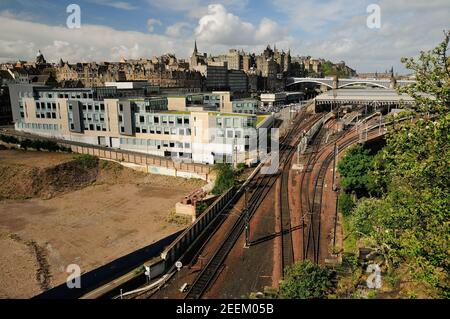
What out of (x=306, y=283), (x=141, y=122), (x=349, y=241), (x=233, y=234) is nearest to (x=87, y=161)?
(x=141, y=122)

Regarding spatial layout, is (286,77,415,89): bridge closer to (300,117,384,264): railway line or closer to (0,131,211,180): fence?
(300,117,384,264): railway line

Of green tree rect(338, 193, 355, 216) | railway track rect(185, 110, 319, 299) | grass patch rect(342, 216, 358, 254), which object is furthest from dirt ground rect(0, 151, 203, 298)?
grass patch rect(342, 216, 358, 254)

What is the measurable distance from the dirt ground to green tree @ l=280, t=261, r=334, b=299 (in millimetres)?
18894

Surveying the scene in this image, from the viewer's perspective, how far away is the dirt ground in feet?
99.9

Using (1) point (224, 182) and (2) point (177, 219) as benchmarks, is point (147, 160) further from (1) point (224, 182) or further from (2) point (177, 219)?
(1) point (224, 182)

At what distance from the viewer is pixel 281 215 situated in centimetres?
3450

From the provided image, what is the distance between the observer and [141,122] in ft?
202

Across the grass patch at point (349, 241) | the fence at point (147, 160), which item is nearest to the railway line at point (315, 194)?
the grass patch at point (349, 241)

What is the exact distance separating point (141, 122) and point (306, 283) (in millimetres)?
49034
